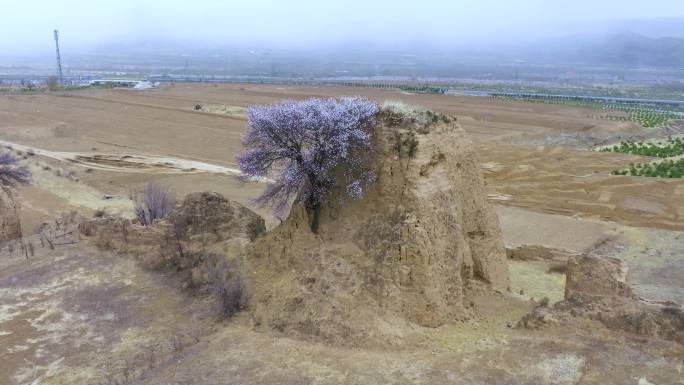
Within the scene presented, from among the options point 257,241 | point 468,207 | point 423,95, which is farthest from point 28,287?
point 423,95

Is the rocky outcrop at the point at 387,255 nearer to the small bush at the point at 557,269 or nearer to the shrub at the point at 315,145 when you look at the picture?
the shrub at the point at 315,145

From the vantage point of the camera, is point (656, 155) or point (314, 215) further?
point (656, 155)

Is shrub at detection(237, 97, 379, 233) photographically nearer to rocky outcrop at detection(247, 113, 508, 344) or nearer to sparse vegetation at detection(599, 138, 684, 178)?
rocky outcrop at detection(247, 113, 508, 344)

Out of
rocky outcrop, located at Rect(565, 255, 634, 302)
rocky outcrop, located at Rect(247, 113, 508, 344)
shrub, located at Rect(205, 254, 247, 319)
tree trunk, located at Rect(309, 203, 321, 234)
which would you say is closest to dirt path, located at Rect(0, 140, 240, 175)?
shrub, located at Rect(205, 254, 247, 319)

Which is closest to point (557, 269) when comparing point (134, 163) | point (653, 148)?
point (134, 163)

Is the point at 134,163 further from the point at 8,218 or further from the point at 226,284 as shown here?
the point at 226,284
